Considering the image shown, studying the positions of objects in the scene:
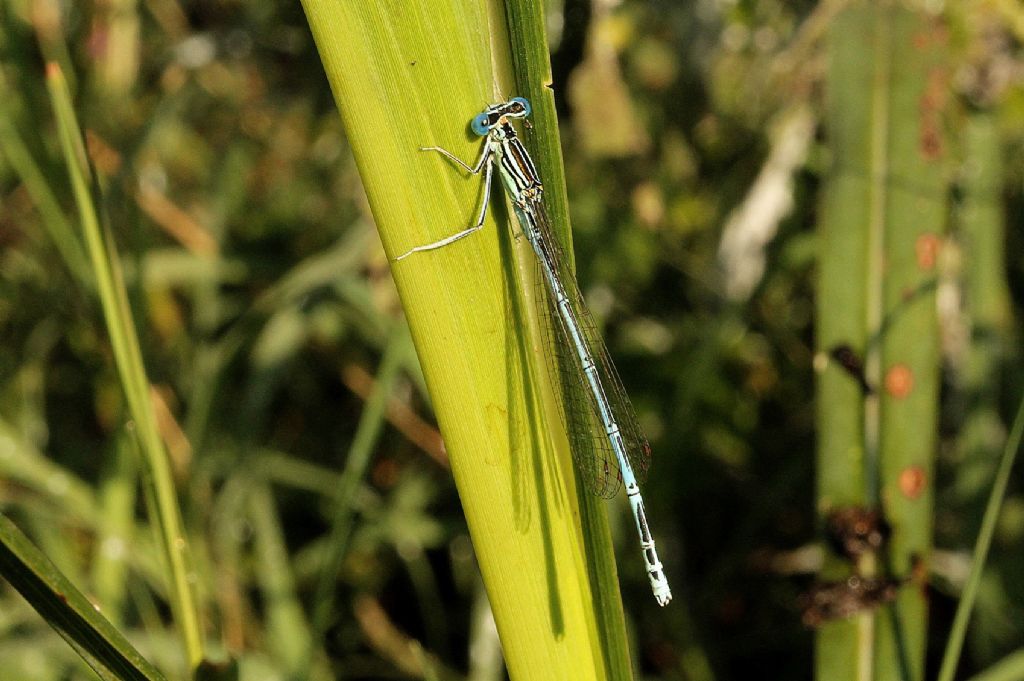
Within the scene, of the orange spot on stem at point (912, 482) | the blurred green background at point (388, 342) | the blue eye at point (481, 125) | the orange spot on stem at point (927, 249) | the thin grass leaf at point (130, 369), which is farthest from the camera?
the blurred green background at point (388, 342)

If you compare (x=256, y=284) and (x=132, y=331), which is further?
(x=256, y=284)

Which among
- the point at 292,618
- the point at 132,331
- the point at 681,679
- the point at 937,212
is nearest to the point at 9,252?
the point at 292,618

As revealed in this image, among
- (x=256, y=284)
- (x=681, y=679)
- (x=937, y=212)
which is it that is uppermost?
(x=256, y=284)

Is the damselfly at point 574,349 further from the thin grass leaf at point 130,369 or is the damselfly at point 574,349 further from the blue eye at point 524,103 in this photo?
the thin grass leaf at point 130,369

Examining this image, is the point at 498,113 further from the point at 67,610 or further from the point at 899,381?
the point at 899,381

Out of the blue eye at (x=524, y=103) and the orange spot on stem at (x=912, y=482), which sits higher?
the blue eye at (x=524, y=103)

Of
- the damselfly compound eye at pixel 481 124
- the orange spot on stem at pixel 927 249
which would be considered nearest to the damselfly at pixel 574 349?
the damselfly compound eye at pixel 481 124

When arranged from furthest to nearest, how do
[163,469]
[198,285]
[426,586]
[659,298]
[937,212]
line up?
1. [659,298]
2. [198,285]
3. [426,586]
4. [937,212]
5. [163,469]

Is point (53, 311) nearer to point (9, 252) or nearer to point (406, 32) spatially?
point (9, 252)
